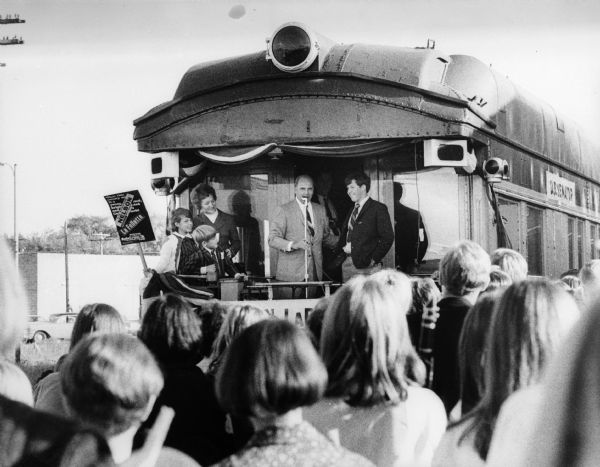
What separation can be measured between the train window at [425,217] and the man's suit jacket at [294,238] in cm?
53

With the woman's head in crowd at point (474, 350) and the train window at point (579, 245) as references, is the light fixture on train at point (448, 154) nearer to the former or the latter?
the train window at point (579, 245)

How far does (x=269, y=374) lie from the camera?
1798 mm

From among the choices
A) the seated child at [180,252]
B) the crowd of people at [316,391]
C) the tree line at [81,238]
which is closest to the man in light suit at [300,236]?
the seated child at [180,252]

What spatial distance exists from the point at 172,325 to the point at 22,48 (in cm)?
276

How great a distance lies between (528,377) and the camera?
6.48 ft

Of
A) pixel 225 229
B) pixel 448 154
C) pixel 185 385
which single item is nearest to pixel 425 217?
pixel 448 154

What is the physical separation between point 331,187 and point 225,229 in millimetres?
844

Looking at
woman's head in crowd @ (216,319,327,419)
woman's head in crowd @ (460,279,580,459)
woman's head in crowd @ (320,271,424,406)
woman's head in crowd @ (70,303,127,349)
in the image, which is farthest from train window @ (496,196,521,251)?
woman's head in crowd @ (216,319,327,419)

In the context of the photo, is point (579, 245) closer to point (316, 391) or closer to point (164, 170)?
point (164, 170)

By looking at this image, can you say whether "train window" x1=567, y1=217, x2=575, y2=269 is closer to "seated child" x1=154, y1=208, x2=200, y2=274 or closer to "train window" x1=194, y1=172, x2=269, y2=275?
"train window" x1=194, y1=172, x2=269, y2=275

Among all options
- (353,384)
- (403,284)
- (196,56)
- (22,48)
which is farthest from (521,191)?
(353,384)

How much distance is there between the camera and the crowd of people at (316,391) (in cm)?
122

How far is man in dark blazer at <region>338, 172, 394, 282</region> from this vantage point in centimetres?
588

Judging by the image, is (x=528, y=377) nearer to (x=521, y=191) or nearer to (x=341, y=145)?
(x=341, y=145)
